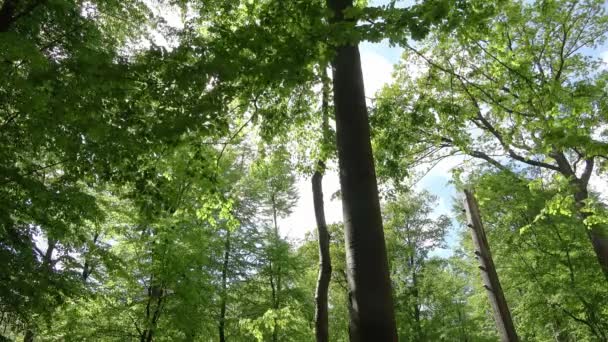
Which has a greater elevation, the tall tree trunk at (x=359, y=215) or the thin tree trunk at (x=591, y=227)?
the thin tree trunk at (x=591, y=227)

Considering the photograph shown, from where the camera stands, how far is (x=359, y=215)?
11.0ft

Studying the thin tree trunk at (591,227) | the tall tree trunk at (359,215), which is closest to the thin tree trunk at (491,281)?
the thin tree trunk at (591,227)

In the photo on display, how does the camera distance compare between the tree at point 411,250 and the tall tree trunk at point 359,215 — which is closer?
the tall tree trunk at point 359,215

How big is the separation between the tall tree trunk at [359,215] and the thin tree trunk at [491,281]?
6.32m

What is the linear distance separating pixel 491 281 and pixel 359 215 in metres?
6.54

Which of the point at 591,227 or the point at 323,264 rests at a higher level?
the point at 591,227

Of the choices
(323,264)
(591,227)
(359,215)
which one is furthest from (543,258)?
(359,215)

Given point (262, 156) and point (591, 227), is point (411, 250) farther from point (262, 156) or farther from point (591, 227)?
point (262, 156)

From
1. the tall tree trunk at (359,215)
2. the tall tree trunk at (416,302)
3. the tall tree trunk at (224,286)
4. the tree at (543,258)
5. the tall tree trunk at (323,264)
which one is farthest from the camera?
the tall tree trunk at (416,302)

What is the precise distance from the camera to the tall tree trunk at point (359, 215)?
3.09 m

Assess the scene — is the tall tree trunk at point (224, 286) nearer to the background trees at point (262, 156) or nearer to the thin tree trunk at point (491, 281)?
the background trees at point (262, 156)

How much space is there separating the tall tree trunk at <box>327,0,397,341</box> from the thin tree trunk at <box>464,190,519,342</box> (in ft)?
20.7

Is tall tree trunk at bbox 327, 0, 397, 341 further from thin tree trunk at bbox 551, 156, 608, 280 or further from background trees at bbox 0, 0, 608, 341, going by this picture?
thin tree trunk at bbox 551, 156, 608, 280

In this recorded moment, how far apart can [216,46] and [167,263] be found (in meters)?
8.16
